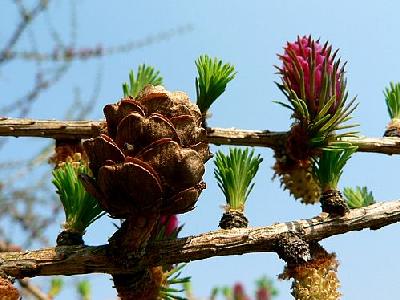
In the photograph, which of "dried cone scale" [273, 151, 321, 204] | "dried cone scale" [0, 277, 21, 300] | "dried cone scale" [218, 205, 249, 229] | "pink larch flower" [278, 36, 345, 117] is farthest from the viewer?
"dried cone scale" [273, 151, 321, 204]

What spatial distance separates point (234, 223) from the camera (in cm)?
82

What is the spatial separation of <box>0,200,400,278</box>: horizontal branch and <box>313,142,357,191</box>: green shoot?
0.40 ft

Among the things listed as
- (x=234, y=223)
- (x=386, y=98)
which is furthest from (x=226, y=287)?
(x=234, y=223)

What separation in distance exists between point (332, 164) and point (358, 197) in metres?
0.29

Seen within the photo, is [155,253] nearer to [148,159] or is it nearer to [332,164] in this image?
[148,159]

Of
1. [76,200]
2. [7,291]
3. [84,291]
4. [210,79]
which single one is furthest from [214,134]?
[84,291]

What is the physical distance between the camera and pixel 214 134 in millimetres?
988

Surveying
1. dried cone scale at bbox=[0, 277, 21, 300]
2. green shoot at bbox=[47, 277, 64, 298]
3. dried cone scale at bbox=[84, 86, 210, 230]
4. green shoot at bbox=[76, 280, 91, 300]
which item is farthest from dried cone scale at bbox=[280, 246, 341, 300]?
green shoot at bbox=[47, 277, 64, 298]

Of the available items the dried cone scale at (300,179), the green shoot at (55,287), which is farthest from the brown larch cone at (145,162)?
the green shoot at (55,287)

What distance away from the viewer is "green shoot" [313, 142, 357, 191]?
91cm

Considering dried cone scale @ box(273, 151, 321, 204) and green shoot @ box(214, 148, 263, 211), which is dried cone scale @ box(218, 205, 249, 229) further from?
dried cone scale @ box(273, 151, 321, 204)

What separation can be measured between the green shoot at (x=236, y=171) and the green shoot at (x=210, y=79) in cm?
11

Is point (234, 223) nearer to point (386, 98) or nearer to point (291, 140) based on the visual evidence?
point (291, 140)

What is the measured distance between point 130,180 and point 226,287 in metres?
1.61
